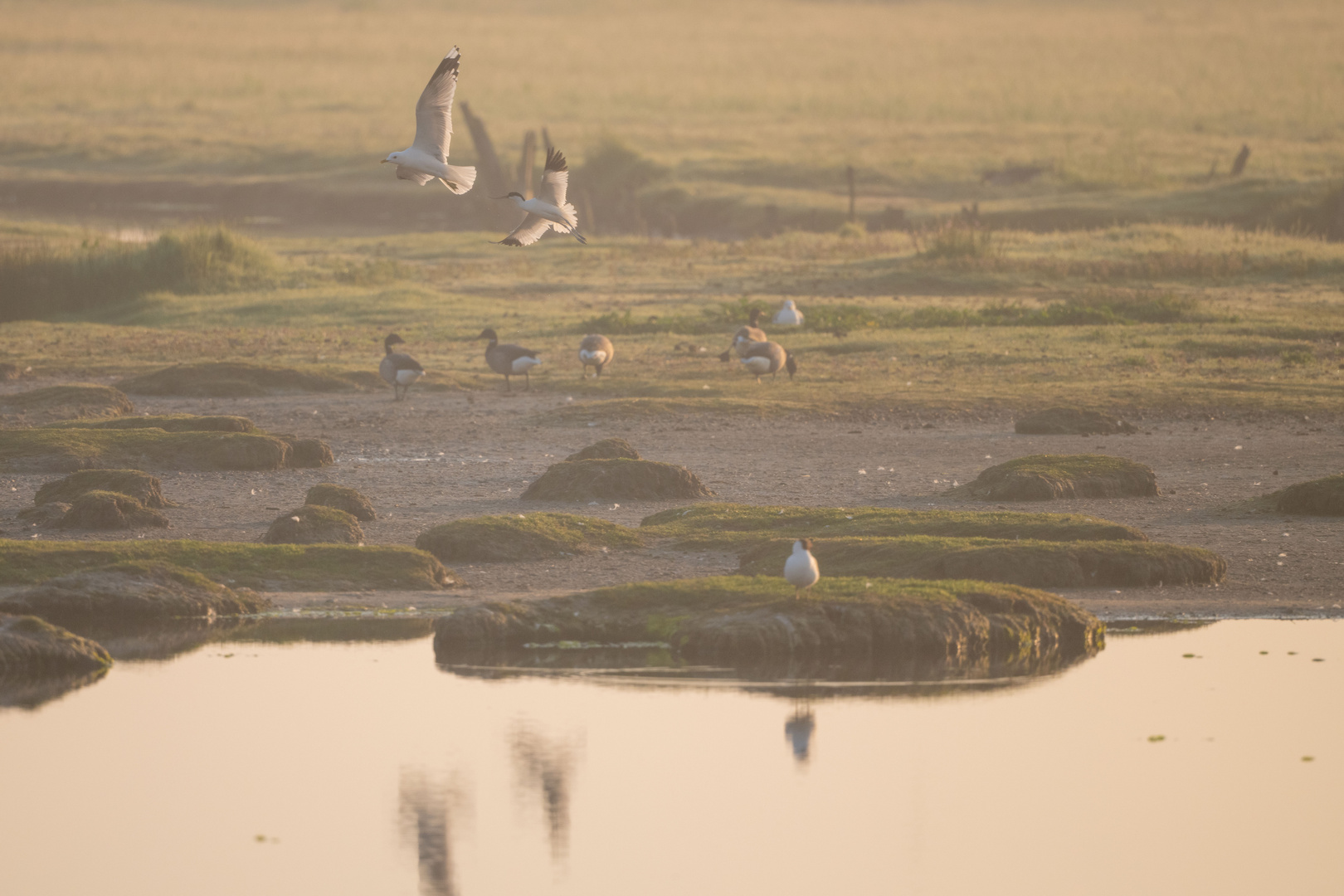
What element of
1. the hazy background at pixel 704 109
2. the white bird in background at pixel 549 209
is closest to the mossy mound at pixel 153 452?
the white bird in background at pixel 549 209

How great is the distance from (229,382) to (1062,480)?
12.0 meters

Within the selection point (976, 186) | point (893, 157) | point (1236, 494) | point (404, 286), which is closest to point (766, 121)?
point (893, 157)

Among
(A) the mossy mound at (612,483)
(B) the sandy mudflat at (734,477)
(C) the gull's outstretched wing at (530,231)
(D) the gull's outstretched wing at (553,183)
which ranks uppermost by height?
(D) the gull's outstretched wing at (553,183)

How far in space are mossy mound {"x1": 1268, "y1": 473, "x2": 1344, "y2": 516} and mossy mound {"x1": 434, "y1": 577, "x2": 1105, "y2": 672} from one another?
15.6ft

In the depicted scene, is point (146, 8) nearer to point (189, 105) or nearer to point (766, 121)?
point (189, 105)

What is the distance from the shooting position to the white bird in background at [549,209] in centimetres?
1373

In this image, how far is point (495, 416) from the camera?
70.6 ft

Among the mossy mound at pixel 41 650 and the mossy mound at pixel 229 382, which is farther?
the mossy mound at pixel 229 382

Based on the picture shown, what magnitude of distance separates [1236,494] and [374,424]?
389 inches

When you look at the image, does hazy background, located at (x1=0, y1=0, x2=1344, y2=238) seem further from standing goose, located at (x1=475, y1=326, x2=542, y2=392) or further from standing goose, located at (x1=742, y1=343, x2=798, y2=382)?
standing goose, located at (x1=475, y1=326, x2=542, y2=392)

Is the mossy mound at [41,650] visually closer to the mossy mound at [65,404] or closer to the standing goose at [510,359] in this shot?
the mossy mound at [65,404]

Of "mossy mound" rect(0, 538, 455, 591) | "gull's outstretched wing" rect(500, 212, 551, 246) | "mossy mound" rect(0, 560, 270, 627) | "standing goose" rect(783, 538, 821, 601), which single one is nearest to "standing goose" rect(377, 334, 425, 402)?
"gull's outstretched wing" rect(500, 212, 551, 246)

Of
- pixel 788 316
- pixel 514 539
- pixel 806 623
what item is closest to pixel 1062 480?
pixel 514 539

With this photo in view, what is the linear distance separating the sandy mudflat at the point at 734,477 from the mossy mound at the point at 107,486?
310mm
